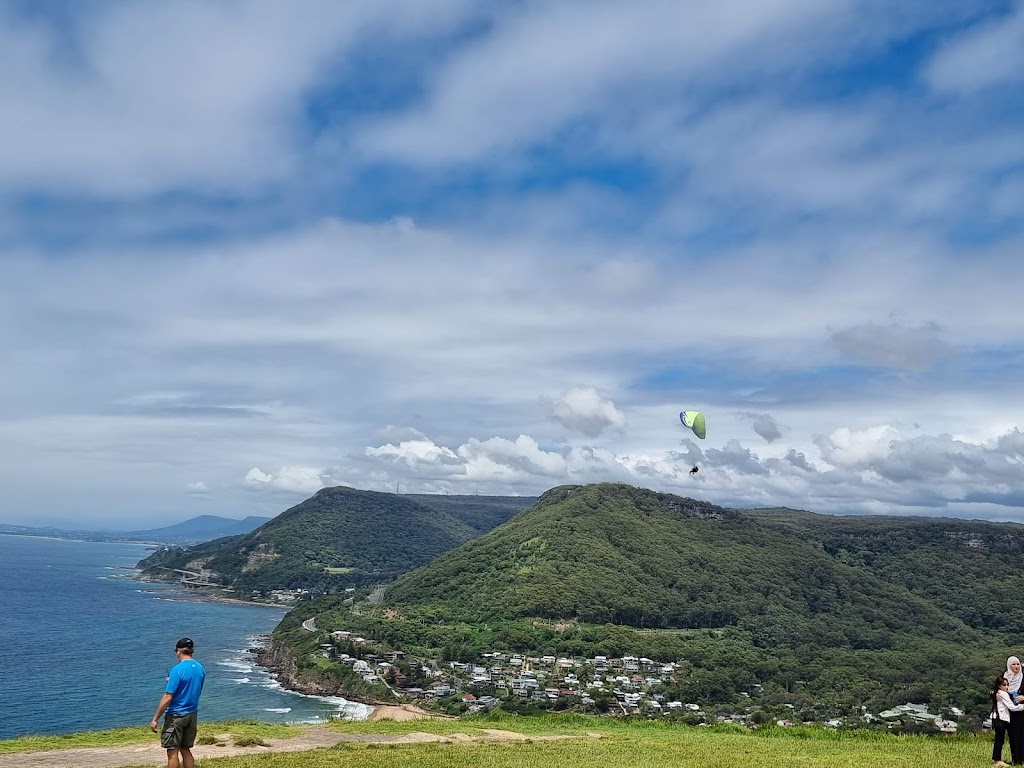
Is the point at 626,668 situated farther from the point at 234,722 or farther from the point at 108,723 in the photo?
the point at 234,722

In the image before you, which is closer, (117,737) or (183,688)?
(183,688)

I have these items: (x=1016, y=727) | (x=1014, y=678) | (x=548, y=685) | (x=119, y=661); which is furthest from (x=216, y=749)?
(x=119, y=661)

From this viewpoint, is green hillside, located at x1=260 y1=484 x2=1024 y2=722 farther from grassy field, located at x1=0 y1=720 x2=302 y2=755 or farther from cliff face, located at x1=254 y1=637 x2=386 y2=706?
grassy field, located at x1=0 y1=720 x2=302 y2=755

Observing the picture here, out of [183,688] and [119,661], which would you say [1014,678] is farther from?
[119,661]

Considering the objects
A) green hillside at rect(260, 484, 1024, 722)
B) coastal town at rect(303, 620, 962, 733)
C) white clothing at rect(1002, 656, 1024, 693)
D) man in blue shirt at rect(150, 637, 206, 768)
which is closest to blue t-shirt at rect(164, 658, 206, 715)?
man in blue shirt at rect(150, 637, 206, 768)

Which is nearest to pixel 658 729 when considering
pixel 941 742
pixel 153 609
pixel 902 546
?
pixel 941 742

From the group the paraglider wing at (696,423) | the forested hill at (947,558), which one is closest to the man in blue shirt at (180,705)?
the paraglider wing at (696,423)

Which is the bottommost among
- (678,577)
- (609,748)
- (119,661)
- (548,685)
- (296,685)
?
(119,661)
